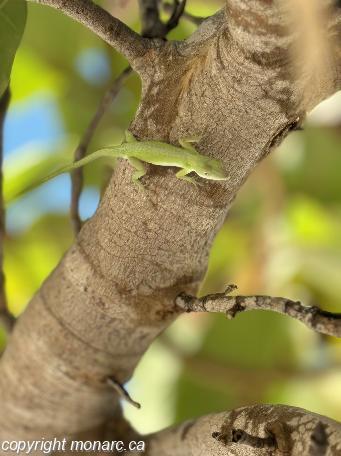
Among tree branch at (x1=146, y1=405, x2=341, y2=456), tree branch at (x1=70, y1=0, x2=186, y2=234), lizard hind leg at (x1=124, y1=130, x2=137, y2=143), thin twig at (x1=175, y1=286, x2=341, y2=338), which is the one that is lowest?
tree branch at (x1=146, y1=405, x2=341, y2=456)

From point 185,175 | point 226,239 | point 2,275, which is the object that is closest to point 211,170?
point 185,175

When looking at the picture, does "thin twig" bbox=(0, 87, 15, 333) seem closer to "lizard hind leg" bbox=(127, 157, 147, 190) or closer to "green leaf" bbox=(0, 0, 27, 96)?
"green leaf" bbox=(0, 0, 27, 96)

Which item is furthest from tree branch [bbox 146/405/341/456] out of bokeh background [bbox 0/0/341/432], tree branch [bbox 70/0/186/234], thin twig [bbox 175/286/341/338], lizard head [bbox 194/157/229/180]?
bokeh background [bbox 0/0/341/432]

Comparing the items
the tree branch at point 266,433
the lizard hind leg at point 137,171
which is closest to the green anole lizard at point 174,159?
the lizard hind leg at point 137,171

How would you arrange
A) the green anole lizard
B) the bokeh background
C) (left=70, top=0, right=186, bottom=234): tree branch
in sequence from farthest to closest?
the bokeh background
(left=70, top=0, right=186, bottom=234): tree branch
the green anole lizard

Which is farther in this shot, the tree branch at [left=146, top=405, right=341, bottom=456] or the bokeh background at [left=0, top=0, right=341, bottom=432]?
the bokeh background at [left=0, top=0, right=341, bottom=432]

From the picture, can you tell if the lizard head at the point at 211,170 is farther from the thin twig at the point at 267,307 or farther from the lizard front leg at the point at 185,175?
the thin twig at the point at 267,307

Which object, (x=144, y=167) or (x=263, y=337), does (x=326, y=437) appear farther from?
(x=263, y=337)
